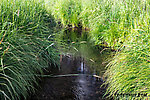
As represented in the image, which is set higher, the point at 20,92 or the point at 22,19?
the point at 22,19

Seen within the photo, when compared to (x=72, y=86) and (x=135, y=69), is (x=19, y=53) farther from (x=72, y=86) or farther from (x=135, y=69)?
(x=135, y=69)

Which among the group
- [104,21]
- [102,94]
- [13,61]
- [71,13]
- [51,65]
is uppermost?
[71,13]

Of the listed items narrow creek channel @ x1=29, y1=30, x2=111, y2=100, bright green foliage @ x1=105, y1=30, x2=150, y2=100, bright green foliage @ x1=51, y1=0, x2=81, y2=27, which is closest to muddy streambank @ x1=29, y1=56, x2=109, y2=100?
narrow creek channel @ x1=29, y1=30, x2=111, y2=100

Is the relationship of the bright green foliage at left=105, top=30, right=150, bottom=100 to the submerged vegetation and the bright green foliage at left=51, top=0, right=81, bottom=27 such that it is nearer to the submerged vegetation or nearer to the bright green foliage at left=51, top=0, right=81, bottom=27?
the submerged vegetation

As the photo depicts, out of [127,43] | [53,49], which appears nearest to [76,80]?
[53,49]

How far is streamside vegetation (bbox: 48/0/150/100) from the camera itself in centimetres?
272

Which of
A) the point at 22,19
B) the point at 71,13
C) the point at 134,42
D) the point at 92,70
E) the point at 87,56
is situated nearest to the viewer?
the point at 134,42

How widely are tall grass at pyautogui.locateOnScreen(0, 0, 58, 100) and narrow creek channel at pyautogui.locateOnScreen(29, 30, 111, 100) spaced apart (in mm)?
271

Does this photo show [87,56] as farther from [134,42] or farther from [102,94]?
[134,42]

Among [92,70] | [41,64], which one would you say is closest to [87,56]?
[92,70]

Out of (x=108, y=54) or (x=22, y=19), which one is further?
(x=108, y=54)

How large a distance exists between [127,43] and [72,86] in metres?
1.35

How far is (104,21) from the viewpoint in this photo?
18.3ft

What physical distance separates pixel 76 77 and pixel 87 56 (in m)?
1.37
